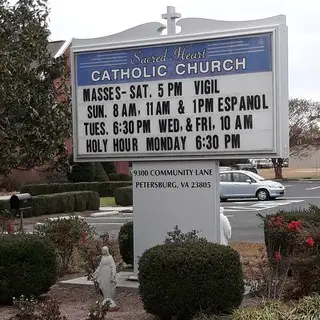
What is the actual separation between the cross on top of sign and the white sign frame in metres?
0.10

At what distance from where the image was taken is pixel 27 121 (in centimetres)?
1859

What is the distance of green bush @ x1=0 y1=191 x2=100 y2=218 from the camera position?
27953mm

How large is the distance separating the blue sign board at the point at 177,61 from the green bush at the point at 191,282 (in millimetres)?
2851

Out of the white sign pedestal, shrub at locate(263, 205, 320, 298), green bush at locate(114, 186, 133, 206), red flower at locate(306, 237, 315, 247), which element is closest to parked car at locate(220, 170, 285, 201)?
green bush at locate(114, 186, 133, 206)

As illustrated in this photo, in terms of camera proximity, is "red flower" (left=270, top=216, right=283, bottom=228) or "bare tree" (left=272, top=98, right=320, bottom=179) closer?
"red flower" (left=270, top=216, right=283, bottom=228)

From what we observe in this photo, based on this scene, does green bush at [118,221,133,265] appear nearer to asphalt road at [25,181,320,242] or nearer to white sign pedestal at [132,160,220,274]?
white sign pedestal at [132,160,220,274]

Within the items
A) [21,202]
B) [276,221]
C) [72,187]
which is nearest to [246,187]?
[72,187]

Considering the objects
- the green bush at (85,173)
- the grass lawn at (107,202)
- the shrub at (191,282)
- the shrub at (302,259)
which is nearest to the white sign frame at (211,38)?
the shrub at (302,259)

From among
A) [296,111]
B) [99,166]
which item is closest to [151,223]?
[99,166]

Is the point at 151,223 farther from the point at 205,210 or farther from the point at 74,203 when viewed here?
the point at 74,203

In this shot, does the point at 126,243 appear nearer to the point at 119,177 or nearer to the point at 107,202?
the point at 107,202

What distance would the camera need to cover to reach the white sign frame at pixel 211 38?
29.2ft

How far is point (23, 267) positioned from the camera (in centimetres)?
881

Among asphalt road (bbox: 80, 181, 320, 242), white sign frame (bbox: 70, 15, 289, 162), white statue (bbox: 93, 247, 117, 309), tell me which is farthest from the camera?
asphalt road (bbox: 80, 181, 320, 242)
